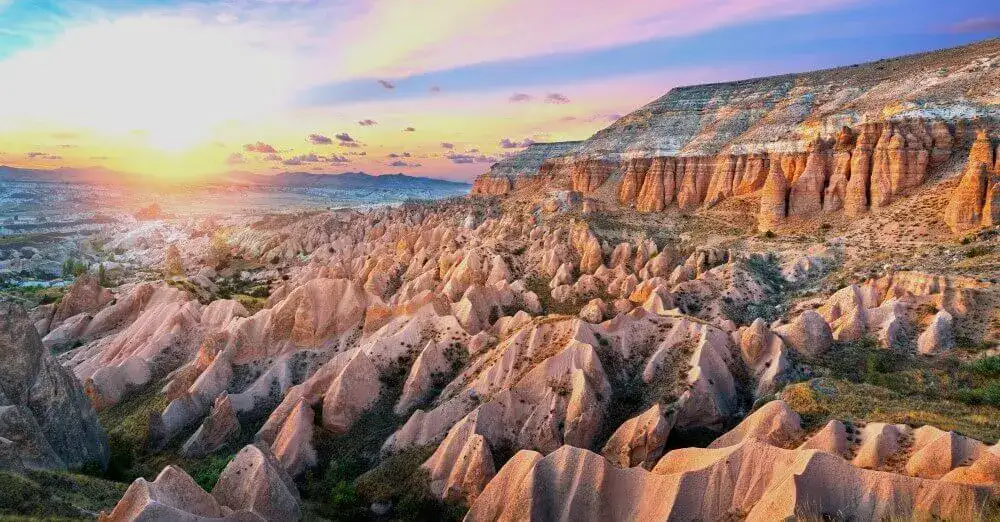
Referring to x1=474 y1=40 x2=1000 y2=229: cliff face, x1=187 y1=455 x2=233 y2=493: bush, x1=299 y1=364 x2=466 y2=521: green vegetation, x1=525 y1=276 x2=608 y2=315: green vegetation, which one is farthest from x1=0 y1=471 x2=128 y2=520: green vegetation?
x1=474 y1=40 x2=1000 y2=229: cliff face

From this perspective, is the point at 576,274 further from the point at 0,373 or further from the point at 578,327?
the point at 0,373

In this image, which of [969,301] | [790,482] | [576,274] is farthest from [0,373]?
[969,301]

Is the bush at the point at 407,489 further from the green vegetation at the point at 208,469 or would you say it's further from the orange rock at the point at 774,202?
the orange rock at the point at 774,202

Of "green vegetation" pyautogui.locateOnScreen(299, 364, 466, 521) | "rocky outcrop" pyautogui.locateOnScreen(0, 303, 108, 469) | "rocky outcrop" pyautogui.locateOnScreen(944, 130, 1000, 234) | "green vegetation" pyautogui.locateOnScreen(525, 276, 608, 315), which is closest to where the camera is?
"green vegetation" pyautogui.locateOnScreen(299, 364, 466, 521)

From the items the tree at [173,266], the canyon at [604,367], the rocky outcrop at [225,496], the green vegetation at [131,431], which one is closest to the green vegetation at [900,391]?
the canyon at [604,367]

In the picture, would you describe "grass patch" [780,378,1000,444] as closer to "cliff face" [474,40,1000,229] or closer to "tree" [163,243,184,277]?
"cliff face" [474,40,1000,229]

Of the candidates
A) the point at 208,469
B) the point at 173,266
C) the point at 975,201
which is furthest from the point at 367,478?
the point at 173,266

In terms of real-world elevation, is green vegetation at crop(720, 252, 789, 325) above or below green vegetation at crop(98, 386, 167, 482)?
above
